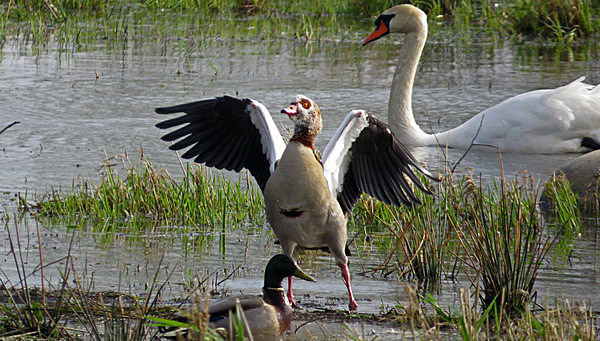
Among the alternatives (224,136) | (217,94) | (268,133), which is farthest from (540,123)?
(268,133)

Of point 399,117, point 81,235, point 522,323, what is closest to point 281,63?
point 399,117

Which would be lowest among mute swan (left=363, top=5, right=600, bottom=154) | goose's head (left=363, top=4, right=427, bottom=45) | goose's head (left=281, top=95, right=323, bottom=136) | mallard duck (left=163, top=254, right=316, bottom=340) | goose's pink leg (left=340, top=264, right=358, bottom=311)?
goose's pink leg (left=340, top=264, right=358, bottom=311)

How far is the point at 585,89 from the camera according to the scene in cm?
1058

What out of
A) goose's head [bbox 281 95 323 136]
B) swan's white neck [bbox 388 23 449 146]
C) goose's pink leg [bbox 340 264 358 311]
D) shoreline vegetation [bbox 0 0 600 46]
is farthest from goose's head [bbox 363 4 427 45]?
goose's pink leg [bbox 340 264 358 311]

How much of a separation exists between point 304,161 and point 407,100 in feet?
17.5

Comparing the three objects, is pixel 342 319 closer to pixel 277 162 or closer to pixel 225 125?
pixel 277 162

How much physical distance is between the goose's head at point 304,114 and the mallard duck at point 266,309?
106 centimetres

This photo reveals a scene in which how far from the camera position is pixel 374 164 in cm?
677

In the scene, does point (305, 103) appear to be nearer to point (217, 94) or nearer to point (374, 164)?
point (374, 164)

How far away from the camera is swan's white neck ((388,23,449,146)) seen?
430 inches

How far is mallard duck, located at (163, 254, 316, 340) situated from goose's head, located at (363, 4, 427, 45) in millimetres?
6881

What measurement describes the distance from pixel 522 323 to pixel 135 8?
15438 mm

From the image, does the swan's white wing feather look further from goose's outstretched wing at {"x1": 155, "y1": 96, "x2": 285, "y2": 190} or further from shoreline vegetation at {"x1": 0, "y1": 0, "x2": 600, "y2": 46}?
shoreline vegetation at {"x1": 0, "y1": 0, "x2": 600, "y2": 46}

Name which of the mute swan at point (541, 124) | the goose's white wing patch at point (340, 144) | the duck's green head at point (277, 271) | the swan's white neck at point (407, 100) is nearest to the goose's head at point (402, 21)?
the swan's white neck at point (407, 100)
